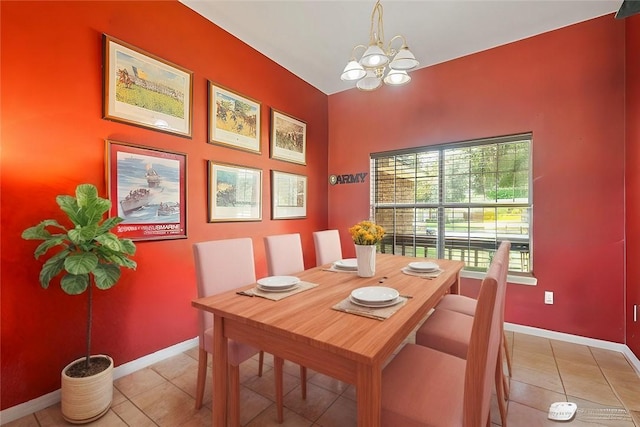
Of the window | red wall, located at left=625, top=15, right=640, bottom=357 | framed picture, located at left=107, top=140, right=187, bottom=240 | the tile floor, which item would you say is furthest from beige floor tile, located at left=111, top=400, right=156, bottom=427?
red wall, located at left=625, top=15, right=640, bottom=357

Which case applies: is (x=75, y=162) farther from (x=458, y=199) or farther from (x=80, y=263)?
(x=458, y=199)

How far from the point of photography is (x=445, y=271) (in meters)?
1.92

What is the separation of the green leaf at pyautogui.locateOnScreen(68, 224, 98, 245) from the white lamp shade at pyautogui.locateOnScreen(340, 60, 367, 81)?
1.89 m

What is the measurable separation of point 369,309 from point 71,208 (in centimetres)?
174

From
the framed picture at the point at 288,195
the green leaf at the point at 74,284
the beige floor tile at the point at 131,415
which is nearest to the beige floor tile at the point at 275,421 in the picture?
the beige floor tile at the point at 131,415

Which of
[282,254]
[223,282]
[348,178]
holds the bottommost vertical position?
[223,282]

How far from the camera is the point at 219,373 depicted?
1.29 metres

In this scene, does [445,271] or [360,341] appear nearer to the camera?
[360,341]

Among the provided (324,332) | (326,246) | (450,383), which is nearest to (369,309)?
(324,332)

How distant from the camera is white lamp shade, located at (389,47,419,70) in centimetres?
184

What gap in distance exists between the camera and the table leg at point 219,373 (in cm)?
127

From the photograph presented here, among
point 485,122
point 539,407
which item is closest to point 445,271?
point 539,407

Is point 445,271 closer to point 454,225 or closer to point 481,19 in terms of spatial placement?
point 454,225

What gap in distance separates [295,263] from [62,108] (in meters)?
1.89
